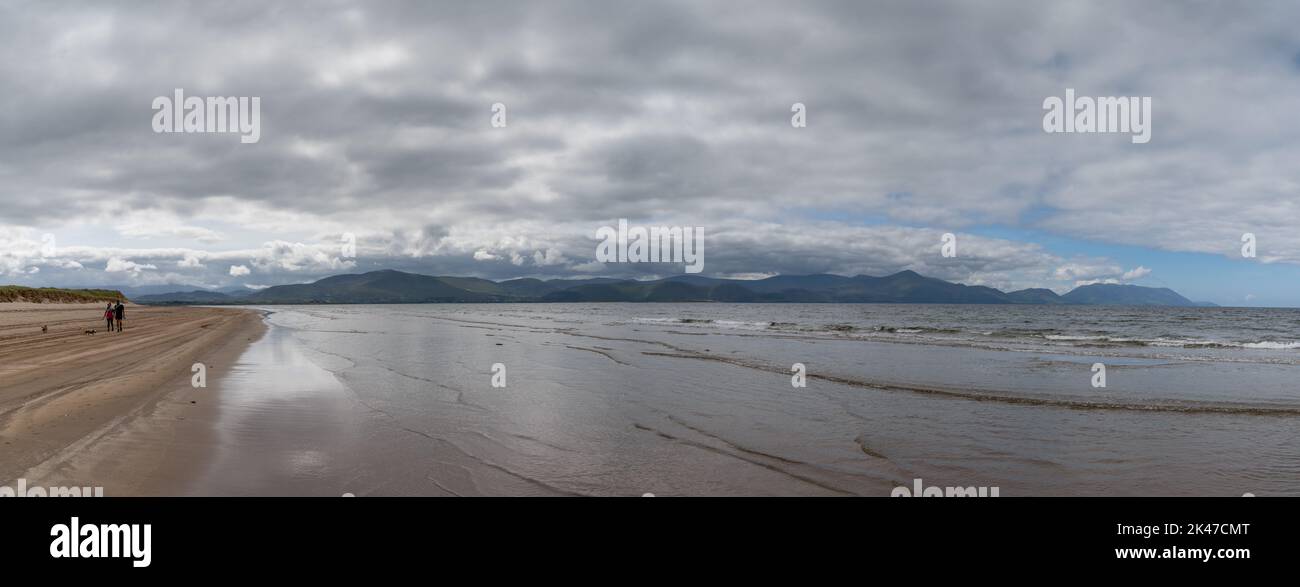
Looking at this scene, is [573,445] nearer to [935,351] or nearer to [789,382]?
[789,382]

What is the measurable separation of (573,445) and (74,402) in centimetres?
1021

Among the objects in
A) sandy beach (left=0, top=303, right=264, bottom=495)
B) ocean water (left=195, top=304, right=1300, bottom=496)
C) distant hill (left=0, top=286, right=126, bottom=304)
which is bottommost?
ocean water (left=195, top=304, right=1300, bottom=496)

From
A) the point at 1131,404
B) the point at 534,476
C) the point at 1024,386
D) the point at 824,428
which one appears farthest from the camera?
the point at 1024,386

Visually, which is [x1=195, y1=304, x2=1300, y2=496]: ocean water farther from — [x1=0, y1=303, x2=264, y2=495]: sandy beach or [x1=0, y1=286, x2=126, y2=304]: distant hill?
[x1=0, y1=286, x2=126, y2=304]: distant hill

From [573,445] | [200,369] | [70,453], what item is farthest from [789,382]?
[200,369]

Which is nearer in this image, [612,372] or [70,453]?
[70,453]

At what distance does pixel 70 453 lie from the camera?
8.03 m
